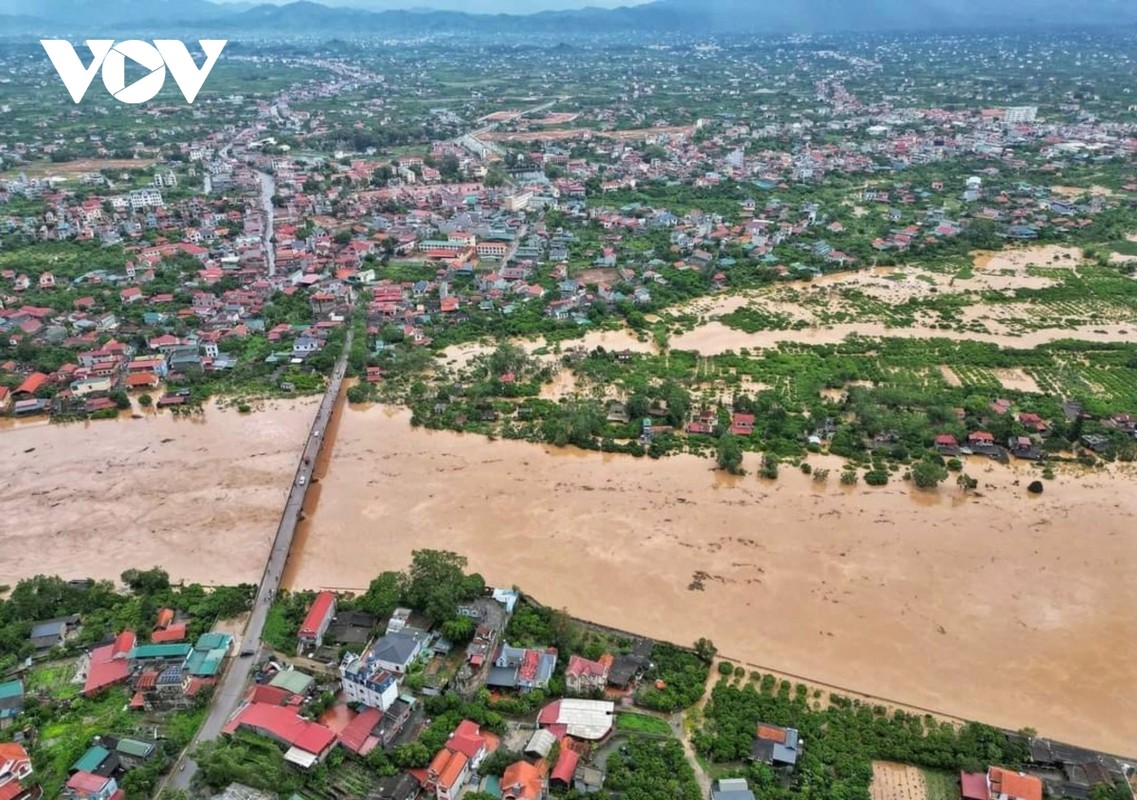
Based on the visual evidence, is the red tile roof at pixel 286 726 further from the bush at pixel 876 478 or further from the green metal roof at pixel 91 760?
the bush at pixel 876 478

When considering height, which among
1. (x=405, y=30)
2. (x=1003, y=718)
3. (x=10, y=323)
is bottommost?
(x=1003, y=718)

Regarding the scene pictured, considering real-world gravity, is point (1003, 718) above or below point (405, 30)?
below

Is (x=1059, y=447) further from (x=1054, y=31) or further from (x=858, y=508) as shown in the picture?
(x=1054, y=31)

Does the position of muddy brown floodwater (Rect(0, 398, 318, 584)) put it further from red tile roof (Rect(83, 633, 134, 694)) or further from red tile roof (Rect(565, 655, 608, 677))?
red tile roof (Rect(565, 655, 608, 677))

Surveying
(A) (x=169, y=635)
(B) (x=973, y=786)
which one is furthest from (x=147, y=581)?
(B) (x=973, y=786)

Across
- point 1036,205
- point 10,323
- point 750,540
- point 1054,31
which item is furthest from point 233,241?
point 1054,31
